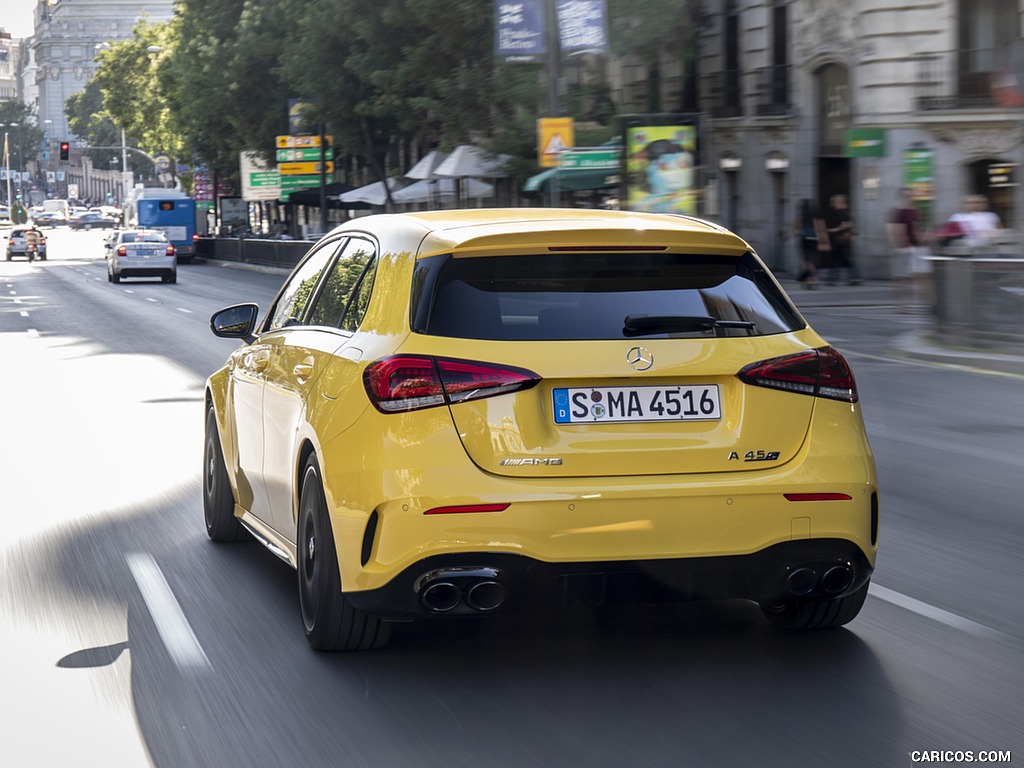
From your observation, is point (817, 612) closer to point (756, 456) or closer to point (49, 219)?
point (756, 456)

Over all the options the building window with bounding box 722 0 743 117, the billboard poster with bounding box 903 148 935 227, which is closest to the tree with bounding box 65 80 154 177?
the building window with bounding box 722 0 743 117

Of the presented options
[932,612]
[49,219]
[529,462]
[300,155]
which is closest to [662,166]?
[932,612]

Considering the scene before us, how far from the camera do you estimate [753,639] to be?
19.0 ft

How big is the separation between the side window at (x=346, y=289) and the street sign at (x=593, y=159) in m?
21.0

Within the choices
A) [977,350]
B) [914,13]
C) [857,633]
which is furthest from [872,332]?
[857,633]

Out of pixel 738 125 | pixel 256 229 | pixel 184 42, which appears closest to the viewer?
pixel 738 125

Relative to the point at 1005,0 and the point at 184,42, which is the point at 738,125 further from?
the point at 184,42

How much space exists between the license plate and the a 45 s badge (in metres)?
0.13

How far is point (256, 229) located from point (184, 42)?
3228cm

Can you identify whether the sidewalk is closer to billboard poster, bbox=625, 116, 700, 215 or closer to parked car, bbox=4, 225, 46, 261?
billboard poster, bbox=625, 116, 700, 215

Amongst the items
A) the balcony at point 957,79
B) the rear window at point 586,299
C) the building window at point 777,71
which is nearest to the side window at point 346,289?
the rear window at point 586,299

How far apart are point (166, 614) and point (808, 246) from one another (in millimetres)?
28622

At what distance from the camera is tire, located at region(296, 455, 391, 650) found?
547 cm

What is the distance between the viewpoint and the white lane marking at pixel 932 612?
19.6 feet
